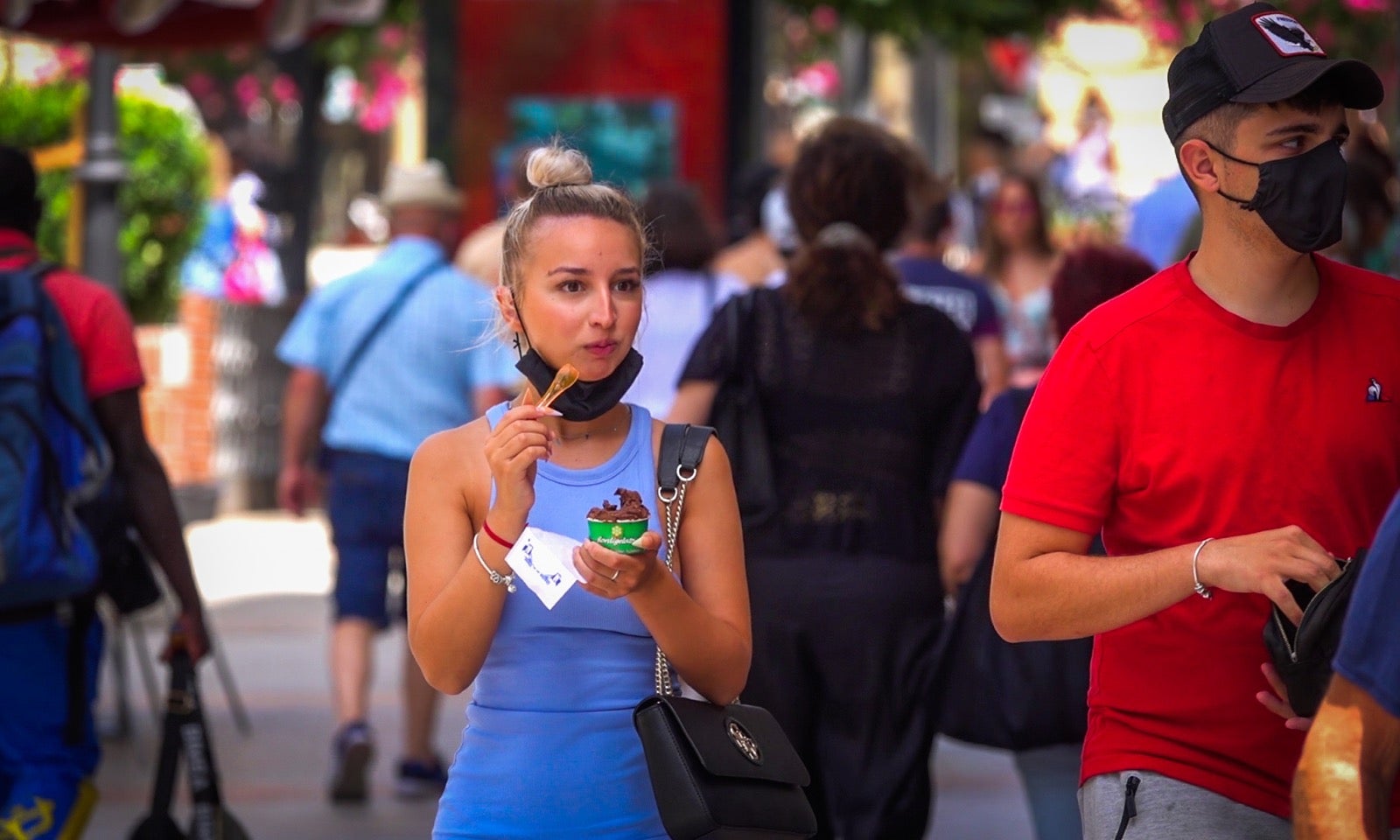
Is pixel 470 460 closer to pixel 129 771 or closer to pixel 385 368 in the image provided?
pixel 385 368

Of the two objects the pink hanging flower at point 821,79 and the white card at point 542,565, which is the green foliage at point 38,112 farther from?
the pink hanging flower at point 821,79

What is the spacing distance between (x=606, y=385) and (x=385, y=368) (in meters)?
4.28

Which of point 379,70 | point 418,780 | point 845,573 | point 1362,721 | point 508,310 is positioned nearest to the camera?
point 1362,721

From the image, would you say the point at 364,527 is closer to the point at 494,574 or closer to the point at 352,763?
the point at 352,763

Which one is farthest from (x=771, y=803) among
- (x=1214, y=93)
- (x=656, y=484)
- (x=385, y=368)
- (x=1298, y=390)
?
(x=385, y=368)

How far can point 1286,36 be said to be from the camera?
10.1 feet

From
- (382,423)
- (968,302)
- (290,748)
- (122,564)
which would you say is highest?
(968,302)

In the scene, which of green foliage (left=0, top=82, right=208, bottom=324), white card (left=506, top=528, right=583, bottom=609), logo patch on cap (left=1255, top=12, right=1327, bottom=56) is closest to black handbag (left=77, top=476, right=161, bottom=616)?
white card (left=506, top=528, right=583, bottom=609)

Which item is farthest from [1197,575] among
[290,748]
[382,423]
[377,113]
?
[377,113]

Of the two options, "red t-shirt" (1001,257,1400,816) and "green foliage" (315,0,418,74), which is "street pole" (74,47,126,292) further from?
"red t-shirt" (1001,257,1400,816)

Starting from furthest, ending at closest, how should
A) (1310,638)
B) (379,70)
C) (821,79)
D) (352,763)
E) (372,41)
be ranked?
(821,79) < (379,70) < (372,41) < (352,763) < (1310,638)

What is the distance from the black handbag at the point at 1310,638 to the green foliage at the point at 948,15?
9.76m

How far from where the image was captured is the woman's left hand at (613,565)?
2857 millimetres

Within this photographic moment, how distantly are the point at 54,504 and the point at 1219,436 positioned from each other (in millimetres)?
2909
